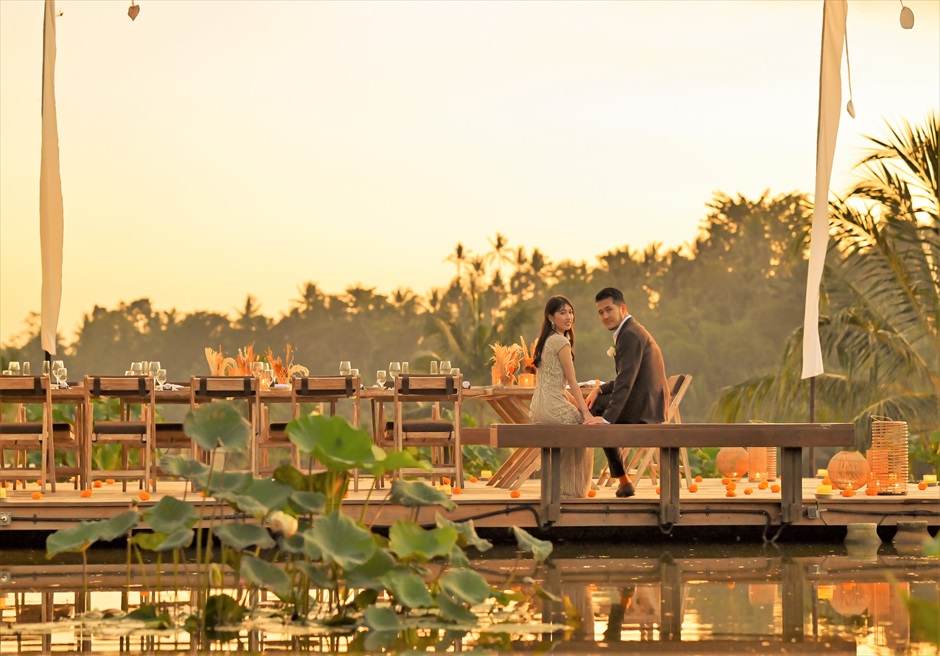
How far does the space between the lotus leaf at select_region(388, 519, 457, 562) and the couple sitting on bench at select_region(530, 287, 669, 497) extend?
349cm

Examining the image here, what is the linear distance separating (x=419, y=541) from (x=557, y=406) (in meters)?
3.58

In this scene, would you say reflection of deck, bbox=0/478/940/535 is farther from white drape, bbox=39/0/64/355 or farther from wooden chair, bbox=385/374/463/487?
white drape, bbox=39/0/64/355

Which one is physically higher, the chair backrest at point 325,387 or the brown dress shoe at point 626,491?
the chair backrest at point 325,387

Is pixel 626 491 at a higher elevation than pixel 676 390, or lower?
lower

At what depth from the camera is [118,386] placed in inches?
347

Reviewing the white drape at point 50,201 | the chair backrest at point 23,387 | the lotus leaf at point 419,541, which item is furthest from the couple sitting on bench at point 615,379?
the lotus leaf at point 419,541

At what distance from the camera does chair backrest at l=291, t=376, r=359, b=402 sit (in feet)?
29.5

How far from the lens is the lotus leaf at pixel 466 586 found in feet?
16.1

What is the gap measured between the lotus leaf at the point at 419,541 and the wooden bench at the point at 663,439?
10.1ft

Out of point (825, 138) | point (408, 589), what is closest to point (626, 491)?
point (825, 138)

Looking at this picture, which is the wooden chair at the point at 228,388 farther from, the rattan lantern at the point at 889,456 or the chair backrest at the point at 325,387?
the rattan lantern at the point at 889,456

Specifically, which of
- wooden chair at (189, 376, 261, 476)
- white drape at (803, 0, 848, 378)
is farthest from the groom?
wooden chair at (189, 376, 261, 476)

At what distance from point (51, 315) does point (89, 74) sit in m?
14.1

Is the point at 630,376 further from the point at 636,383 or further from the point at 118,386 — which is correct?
the point at 118,386
